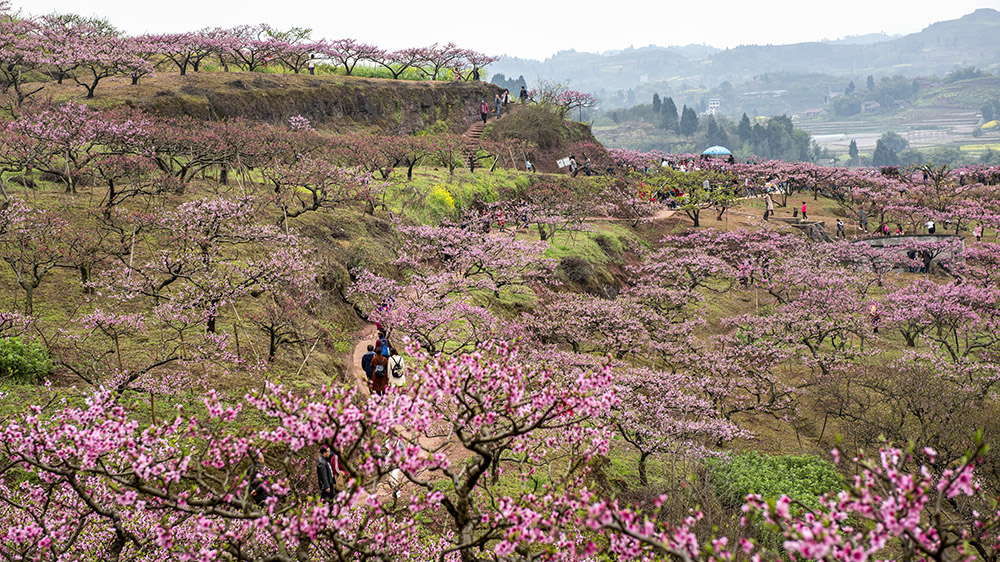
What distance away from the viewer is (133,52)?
111ft

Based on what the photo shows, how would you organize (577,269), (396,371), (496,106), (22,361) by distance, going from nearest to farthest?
(22,361), (396,371), (577,269), (496,106)

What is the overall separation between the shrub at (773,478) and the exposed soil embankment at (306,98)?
3192cm

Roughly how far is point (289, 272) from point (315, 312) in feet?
13.0

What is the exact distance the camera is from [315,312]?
20609mm

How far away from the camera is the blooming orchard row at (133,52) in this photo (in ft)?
97.7

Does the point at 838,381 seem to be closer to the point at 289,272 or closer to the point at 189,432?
the point at 289,272

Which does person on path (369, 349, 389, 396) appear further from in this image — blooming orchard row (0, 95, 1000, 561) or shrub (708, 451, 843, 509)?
shrub (708, 451, 843, 509)

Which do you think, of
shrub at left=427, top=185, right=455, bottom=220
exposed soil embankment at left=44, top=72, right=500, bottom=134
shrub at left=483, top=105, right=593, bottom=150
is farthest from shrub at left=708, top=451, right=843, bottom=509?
shrub at left=483, top=105, right=593, bottom=150

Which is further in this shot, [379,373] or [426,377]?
[379,373]

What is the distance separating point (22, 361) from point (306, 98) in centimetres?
3280

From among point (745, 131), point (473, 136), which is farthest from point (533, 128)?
point (745, 131)

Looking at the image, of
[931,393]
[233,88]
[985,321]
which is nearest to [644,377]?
[931,393]

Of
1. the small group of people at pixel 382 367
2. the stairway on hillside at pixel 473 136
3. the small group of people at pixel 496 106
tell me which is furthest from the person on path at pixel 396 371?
the small group of people at pixel 496 106

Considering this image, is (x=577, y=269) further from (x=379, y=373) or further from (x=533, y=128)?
(x=533, y=128)
